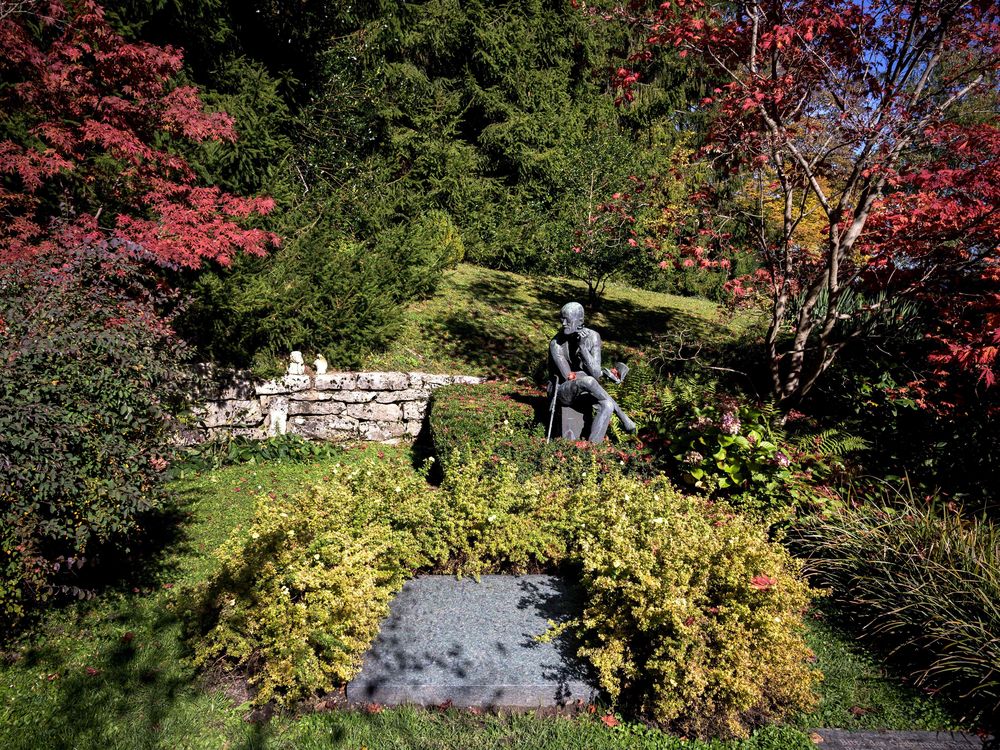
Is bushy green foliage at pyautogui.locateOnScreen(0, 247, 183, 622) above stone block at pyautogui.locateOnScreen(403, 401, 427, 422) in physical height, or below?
above

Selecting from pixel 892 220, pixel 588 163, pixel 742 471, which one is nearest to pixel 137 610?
pixel 742 471

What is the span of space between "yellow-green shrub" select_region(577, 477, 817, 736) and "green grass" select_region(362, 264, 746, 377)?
17.5 feet

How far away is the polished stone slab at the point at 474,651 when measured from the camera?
11.9ft

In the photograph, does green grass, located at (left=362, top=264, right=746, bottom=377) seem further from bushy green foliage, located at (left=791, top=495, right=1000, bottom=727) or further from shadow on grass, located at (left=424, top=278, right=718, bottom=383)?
bushy green foliage, located at (left=791, top=495, right=1000, bottom=727)

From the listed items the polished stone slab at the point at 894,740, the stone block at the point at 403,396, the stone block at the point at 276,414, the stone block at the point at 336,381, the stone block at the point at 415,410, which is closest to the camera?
the polished stone slab at the point at 894,740

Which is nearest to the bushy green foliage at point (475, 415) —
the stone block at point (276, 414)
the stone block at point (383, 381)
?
the stone block at point (383, 381)

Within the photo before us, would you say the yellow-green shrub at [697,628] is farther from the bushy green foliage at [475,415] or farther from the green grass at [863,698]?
the bushy green foliage at [475,415]

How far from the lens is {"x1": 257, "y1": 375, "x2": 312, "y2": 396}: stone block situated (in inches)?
311

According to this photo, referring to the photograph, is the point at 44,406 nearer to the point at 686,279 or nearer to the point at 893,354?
the point at 893,354

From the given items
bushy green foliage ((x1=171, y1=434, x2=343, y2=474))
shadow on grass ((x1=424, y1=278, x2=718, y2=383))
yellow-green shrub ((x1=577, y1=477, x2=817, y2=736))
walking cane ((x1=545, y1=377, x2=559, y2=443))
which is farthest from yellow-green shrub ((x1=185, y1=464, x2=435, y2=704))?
shadow on grass ((x1=424, y1=278, x2=718, y2=383))

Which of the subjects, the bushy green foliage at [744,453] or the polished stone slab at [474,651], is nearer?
the polished stone slab at [474,651]

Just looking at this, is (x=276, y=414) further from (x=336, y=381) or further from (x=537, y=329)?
(x=537, y=329)

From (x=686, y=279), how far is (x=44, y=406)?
16.7m

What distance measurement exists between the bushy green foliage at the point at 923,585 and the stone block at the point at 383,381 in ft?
17.0
